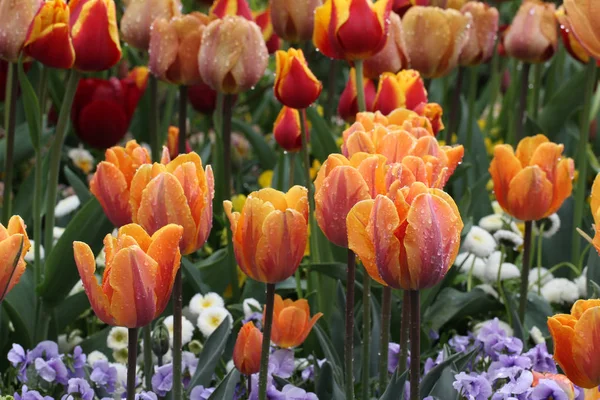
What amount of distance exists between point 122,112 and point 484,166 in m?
1.01

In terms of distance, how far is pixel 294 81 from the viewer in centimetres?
159

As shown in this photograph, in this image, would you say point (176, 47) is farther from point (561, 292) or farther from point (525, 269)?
point (561, 292)

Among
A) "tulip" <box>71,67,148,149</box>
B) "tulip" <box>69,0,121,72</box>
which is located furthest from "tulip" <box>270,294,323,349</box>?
"tulip" <box>71,67,148,149</box>

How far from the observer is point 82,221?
5.65 ft

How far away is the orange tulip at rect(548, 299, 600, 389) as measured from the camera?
100 cm

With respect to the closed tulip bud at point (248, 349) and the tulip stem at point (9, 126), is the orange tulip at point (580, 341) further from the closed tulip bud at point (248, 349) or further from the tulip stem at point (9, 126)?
the tulip stem at point (9, 126)

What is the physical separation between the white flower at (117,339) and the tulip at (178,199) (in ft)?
2.13

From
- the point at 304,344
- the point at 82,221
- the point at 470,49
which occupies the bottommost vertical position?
the point at 304,344

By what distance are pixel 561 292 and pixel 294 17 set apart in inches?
31.4

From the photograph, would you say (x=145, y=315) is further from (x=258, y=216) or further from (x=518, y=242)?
(x=518, y=242)

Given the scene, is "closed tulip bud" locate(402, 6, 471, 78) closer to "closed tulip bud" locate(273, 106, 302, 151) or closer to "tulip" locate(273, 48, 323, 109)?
"closed tulip bud" locate(273, 106, 302, 151)

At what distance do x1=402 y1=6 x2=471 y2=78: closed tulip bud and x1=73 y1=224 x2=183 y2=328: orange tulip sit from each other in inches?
44.0

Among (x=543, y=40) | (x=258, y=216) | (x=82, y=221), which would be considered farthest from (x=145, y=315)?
(x=543, y=40)

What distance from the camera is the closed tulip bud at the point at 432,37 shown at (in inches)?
78.2
